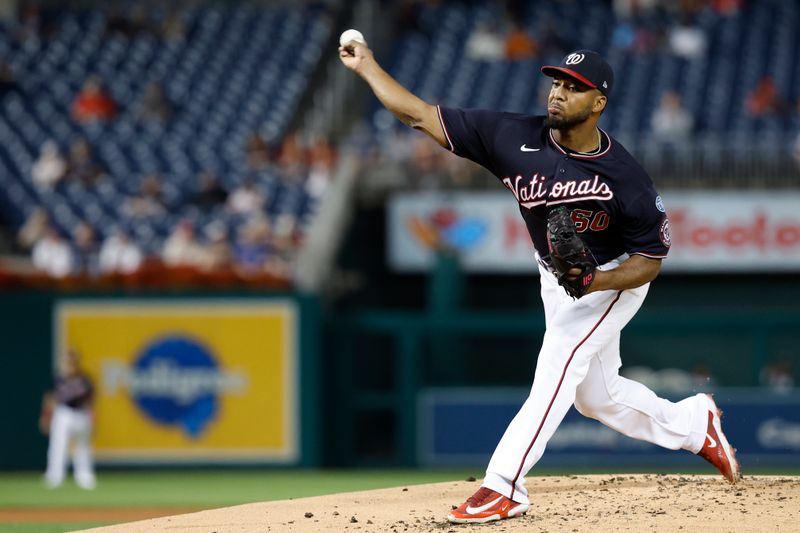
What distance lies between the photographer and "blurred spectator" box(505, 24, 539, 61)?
702 inches

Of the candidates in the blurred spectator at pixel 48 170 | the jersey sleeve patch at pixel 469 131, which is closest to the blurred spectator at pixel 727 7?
the blurred spectator at pixel 48 170

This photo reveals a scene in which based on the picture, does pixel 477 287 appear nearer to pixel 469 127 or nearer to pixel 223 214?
pixel 223 214

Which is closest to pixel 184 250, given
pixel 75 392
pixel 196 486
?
pixel 75 392

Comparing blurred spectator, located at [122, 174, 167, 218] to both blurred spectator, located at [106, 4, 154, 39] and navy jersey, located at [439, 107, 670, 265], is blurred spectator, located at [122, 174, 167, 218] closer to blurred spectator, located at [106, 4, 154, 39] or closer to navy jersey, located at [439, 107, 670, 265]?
blurred spectator, located at [106, 4, 154, 39]

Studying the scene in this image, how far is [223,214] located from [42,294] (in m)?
2.23

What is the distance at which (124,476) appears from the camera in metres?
13.1

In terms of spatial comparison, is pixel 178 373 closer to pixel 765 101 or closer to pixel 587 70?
pixel 765 101

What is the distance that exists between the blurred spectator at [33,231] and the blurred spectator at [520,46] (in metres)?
6.23

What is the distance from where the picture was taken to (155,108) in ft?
58.1

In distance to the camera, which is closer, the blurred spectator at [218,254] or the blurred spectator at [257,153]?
the blurred spectator at [218,254]

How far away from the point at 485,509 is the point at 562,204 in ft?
3.96

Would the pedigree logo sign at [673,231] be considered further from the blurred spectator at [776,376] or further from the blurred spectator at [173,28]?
the blurred spectator at [173,28]

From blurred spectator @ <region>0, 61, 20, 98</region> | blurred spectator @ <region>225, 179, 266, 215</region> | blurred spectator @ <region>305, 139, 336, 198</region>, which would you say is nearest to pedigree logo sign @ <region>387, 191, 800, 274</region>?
blurred spectator @ <region>305, 139, 336, 198</region>

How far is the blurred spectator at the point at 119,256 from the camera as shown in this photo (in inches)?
540
